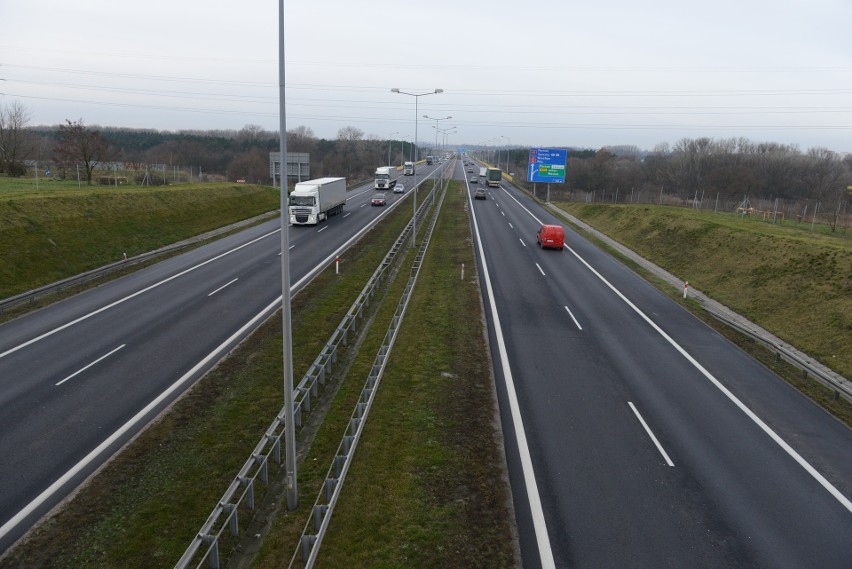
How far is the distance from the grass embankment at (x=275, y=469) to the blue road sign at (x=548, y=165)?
5295 cm

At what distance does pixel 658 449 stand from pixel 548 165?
59.9m

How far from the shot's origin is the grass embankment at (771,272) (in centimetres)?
2236

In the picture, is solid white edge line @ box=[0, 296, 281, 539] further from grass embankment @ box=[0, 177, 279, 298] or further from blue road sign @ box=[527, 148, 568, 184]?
blue road sign @ box=[527, 148, 568, 184]

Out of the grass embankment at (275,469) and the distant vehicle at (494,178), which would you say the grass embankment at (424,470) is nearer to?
the grass embankment at (275,469)

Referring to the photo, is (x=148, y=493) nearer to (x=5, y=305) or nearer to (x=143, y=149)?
(x=5, y=305)

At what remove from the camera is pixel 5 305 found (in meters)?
Answer: 24.3

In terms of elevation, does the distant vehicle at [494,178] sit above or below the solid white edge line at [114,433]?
above

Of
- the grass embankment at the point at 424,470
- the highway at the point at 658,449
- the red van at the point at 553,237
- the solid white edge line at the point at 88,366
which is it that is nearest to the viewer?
the grass embankment at the point at 424,470

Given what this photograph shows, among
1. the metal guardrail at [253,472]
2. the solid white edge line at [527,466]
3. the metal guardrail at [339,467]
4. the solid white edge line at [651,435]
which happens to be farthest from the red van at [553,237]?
the solid white edge line at [651,435]

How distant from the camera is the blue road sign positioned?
6938cm

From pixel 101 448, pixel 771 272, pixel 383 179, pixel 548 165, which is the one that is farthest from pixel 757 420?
pixel 383 179

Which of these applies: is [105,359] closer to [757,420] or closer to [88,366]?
[88,366]

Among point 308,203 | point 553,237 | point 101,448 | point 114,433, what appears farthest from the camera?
point 308,203

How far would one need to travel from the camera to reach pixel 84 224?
36.9 m
